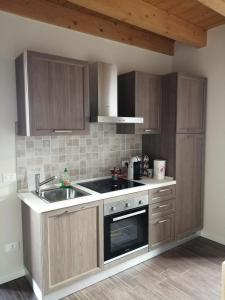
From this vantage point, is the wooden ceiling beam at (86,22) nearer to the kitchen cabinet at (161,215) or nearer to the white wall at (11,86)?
the white wall at (11,86)

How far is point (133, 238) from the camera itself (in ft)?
8.48

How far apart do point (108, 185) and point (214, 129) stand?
156 cm

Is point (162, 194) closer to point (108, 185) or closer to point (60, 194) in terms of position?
point (108, 185)

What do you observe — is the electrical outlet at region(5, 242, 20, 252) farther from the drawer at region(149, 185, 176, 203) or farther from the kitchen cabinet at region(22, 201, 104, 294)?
the drawer at region(149, 185, 176, 203)

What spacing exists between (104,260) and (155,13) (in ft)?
8.43

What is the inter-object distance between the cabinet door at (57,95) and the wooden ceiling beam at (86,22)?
55cm

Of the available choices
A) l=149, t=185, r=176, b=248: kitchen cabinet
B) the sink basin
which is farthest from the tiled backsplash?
l=149, t=185, r=176, b=248: kitchen cabinet

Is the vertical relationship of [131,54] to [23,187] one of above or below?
above

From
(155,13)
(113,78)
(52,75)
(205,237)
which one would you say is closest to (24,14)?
(52,75)

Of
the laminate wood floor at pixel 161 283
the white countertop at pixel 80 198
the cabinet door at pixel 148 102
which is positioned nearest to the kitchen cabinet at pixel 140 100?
the cabinet door at pixel 148 102

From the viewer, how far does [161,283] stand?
7.64 feet

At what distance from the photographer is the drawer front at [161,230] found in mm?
2705

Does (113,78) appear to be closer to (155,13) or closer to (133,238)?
(155,13)

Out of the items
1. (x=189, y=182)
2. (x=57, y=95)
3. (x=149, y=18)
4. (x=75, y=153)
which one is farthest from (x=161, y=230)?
(x=149, y=18)
